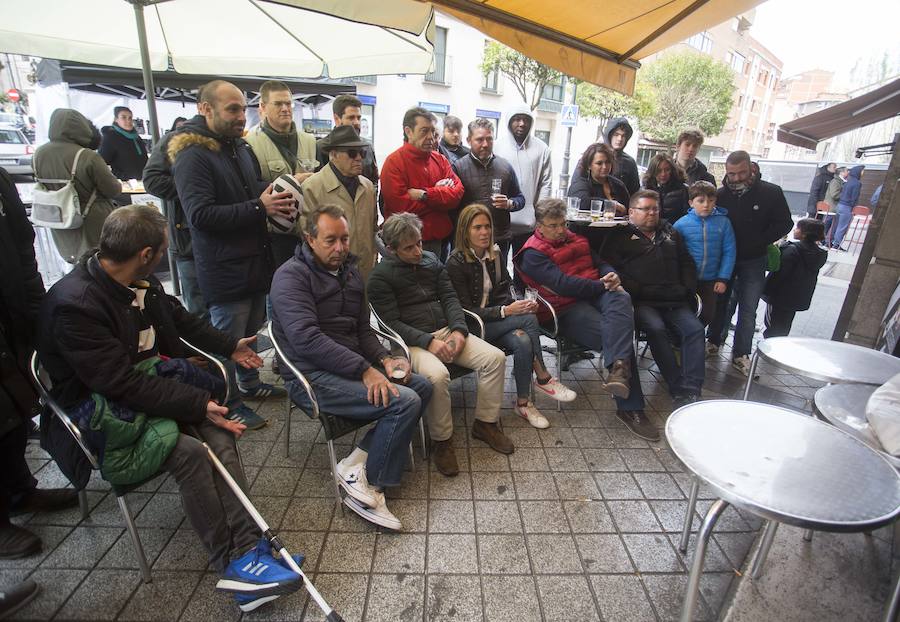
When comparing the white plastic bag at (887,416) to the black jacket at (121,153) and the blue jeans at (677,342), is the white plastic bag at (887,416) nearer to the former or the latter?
the blue jeans at (677,342)

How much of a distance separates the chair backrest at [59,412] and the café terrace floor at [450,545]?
0.57m

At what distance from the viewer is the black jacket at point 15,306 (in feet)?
6.73

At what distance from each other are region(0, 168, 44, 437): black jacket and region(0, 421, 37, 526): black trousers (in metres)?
0.20

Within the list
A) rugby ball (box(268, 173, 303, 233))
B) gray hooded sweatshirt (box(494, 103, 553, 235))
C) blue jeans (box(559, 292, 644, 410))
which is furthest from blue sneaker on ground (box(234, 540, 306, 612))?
gray hooded sweatshirt (box(494, 103, 553, 235))

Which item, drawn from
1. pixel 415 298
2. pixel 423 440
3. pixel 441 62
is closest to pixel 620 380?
pixel 423 440

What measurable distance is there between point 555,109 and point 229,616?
2828 cm

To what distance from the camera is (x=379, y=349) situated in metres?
2.77

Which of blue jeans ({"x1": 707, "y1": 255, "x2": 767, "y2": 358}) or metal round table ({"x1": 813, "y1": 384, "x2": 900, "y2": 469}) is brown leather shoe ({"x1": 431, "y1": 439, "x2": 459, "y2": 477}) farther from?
blue jeans ({"x1": 707, "y1": 255, "x2": 767, "y2": 358})

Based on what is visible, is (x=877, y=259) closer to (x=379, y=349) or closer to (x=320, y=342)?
(x=379, y=349)

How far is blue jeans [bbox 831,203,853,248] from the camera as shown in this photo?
36.9 ft

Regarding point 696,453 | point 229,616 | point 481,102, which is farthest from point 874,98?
point 481,102

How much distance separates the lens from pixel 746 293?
169 inches

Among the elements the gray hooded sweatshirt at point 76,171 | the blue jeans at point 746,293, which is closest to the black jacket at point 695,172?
the blue jeans at point 746,293

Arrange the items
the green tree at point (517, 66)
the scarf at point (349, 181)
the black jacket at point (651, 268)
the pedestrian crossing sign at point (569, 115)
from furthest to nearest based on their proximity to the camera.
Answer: the green tree at point (517, 66)
the pedestrian crossing sign at point (569, 115)
the black jacket at point (651, 268)
the scarf at point (349, 181)
